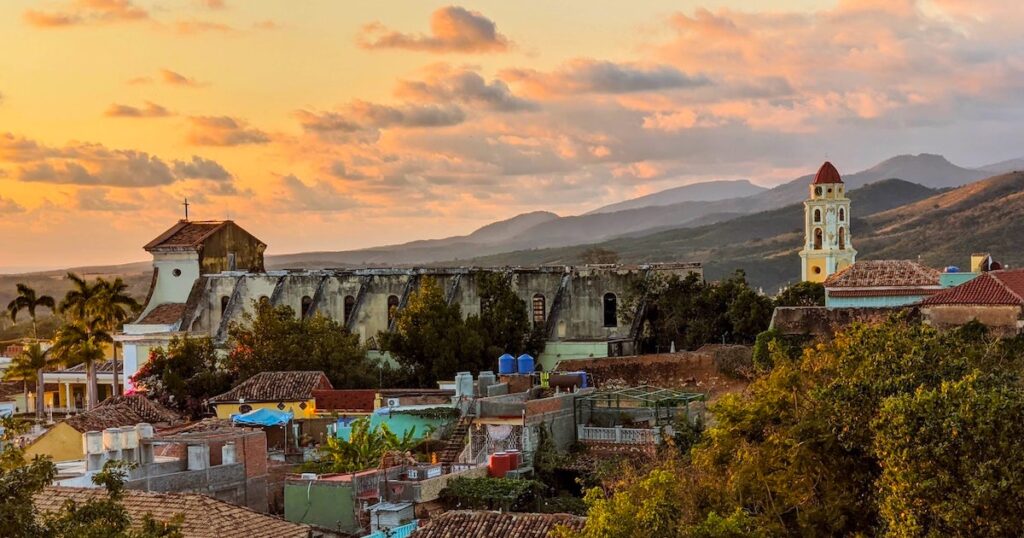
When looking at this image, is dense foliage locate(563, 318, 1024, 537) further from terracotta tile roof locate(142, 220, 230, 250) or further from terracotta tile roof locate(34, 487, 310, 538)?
terracotta tile roof locate(142, 220, 230, 250)

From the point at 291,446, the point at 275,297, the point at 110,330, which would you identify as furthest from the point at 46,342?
the point at 291,446

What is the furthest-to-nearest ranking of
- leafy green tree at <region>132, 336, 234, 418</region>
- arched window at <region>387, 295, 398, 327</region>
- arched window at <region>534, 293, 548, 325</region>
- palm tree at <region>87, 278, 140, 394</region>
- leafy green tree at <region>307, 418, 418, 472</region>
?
palm tree at <region>87, 278, 140, 394</region> → arched window at <region>387, 295, 398, 327</region> → arched window at <region>534, 293, 548, 325</region> → leafy green tree at <region>132, 336, 234, 418</region> → leafy green tree at <region>307, 418, 418, 472</region>

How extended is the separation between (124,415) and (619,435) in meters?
16.2

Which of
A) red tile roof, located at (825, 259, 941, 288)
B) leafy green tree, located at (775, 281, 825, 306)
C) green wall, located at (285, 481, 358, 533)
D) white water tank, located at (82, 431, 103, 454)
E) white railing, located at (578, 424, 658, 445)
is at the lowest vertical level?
green wall, located at (285, 481, 358, 533)

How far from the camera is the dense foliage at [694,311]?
52125mm

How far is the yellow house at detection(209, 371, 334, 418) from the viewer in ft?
145

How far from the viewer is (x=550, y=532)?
79.8ft

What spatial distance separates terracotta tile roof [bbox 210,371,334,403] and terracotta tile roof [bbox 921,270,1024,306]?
1948 cm

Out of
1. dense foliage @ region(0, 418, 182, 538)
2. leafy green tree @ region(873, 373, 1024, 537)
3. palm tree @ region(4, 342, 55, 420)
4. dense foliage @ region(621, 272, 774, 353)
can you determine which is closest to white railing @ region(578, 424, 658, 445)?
leafy green tree @ region(873, 373, 1024, 537)

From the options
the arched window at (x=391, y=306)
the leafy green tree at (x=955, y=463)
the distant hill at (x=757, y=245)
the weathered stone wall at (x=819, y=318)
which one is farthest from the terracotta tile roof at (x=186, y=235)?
the distant hill at (x=757, y=245)

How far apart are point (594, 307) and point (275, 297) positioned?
14.7 m

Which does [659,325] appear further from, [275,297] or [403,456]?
[403,456]

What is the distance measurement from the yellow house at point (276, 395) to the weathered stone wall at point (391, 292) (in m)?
13.7

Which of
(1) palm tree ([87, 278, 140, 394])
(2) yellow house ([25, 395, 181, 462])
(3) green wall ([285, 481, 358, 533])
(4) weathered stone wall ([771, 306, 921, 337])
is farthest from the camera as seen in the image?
(1) palm tree ([87, 278, 140, 394])
